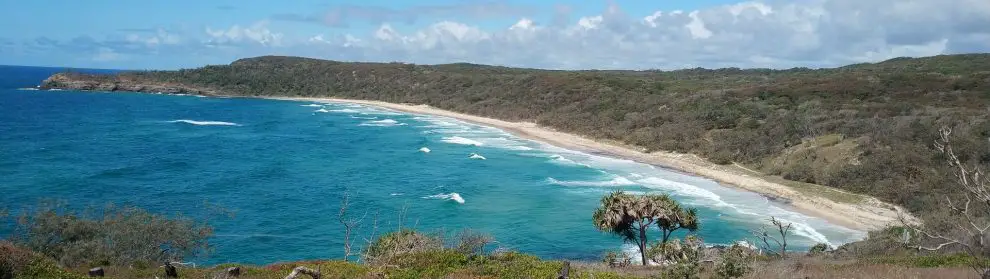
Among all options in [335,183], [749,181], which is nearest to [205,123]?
[335,183]

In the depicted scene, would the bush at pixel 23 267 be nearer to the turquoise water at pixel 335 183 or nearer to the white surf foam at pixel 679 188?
the turquoise water at pixel 335 183

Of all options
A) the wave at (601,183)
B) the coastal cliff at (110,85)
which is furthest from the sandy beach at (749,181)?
the coastal cliff at (110,85)

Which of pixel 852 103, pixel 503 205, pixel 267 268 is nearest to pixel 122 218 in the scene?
pixel 267 268

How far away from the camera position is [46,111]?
3664 inches

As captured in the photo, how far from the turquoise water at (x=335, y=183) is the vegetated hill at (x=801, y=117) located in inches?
251

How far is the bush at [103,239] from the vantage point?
68.7ft

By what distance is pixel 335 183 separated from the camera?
45781 millimetres

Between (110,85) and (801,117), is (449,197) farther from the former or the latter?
(110,85)

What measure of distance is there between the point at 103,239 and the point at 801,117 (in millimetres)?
50589

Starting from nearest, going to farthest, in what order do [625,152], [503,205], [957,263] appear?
[957,263]
[503,205]
[625,152]

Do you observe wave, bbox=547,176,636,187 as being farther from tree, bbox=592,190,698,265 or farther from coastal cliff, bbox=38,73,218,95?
coastal cliff, bbox=38,73,218,95

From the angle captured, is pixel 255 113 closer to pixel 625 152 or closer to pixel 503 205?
pixel 625 152

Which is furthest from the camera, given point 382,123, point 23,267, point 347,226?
point 382,123

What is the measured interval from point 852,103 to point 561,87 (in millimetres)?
Answer: 47590
